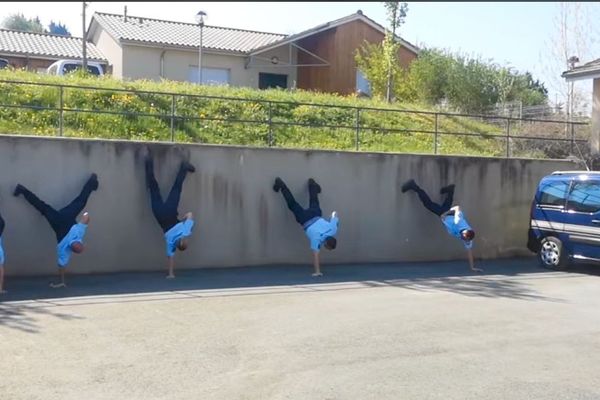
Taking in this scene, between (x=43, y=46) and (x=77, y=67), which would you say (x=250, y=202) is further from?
(x=43, y=46)

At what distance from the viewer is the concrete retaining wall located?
1148cm

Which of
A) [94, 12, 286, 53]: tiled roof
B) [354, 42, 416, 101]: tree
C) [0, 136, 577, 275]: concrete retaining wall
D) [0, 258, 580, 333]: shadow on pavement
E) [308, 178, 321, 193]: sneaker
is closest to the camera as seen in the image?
[0, 258, 580, 333]: shadow on pavement

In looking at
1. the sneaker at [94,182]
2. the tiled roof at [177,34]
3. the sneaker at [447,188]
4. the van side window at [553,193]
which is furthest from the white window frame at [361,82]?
the sneaker at [94,182]

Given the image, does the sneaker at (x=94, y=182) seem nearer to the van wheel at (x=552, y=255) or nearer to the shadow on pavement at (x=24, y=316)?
the shadow on pavement at (x=24, y=316)

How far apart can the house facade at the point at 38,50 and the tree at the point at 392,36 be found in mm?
10959

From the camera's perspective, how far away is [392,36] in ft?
79.1

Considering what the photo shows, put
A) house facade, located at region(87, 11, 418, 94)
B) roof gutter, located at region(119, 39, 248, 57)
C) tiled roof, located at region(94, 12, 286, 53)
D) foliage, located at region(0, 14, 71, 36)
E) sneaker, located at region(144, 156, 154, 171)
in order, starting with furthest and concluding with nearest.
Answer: foliage, located at region(0, 14, 71, 36) → tiled roof, located at region(94, 12, 286, 53) → house facade, located at region(87, 11, 418, 94) → roof gutter, located at region(119, 39, 248, 57) → sneaker, located at region(144, 156, 154, 171)

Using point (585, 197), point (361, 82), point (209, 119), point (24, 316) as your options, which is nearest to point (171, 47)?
point (361, 82)

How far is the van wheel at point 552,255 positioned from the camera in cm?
1363

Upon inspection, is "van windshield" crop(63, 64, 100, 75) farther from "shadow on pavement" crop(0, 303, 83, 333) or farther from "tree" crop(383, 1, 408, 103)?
"shadow on pavement" crop(0, 303, 83, 333)

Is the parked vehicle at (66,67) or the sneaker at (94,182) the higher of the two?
the parked vehicle at (66,67)

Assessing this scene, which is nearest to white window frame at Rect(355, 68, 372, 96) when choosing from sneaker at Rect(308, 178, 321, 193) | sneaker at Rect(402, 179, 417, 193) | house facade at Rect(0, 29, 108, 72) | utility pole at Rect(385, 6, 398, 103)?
utility pole at Rect(385, 6, 398, 103)

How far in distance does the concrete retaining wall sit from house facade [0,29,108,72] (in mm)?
15776

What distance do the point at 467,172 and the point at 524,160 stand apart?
5.56ft
